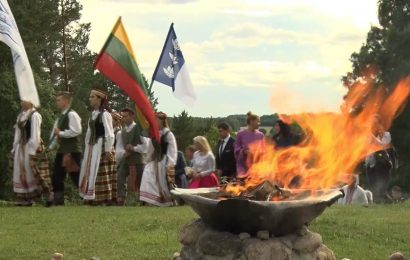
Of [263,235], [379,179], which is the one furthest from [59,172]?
[263,235]

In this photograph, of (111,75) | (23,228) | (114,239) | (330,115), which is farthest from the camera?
(111,75)

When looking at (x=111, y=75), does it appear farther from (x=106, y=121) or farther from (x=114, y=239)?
(x=114, y=239)

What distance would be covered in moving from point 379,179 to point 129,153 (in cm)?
505

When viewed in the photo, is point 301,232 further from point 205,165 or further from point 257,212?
point 205,165

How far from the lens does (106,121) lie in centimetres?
1277

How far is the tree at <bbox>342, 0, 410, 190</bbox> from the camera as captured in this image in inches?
1287

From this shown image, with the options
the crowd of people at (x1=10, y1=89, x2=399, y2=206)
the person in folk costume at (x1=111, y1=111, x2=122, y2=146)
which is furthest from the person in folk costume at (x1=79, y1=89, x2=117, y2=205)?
the person in folk costume at (x1=111, y1=111, x2=122, y2=146)

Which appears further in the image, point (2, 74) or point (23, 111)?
point (2, 74)

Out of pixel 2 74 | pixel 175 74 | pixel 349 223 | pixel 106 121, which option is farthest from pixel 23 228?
pixel 2 74

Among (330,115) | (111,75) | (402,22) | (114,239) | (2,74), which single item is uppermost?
(402,22)

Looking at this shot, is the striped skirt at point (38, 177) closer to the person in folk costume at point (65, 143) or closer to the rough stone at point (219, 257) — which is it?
the person in folk costume at point (65, 143)

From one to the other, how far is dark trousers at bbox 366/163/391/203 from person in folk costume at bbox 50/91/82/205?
5.84m

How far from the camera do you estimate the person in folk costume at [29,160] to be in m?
12.9

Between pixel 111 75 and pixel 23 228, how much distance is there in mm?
2583
